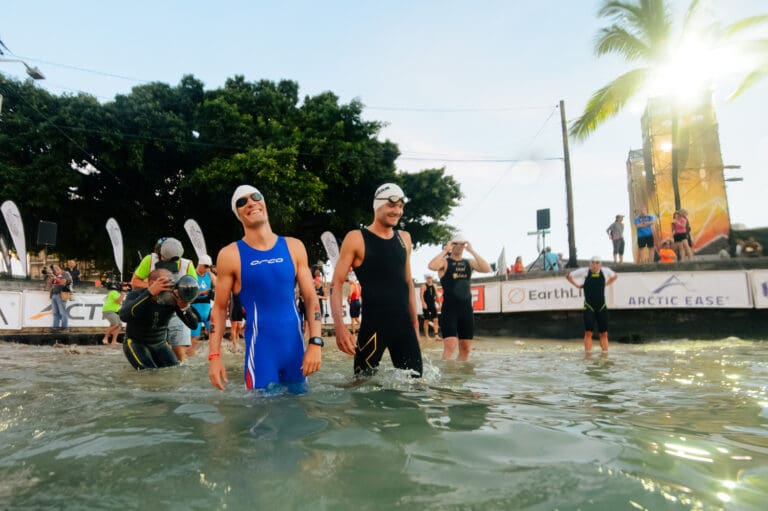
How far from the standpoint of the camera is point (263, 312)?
3.43 m

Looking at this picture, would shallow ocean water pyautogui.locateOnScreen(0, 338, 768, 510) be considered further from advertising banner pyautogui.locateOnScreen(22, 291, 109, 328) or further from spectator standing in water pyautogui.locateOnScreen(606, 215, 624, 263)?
spectator standing in water pyautogui.locateOnScreen(606, 215, 624, 263)

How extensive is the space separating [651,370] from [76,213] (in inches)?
1056

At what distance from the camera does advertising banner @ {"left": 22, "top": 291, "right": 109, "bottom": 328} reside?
43.5 feet

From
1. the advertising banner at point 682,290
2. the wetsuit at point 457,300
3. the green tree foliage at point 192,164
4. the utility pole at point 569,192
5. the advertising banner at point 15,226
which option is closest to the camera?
the wetsuit at point 457,300

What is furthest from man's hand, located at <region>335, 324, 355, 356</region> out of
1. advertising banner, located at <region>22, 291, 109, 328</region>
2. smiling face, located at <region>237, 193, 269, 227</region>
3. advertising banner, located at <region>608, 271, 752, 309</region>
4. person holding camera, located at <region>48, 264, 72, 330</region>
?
advertising banner, located at <region>608, 271, 752, 309</region>

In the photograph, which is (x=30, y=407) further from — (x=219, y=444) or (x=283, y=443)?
(x=283, y=443)

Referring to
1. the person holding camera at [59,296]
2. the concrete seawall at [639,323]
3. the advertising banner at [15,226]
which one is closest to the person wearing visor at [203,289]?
the concrete seawall at [639,323]

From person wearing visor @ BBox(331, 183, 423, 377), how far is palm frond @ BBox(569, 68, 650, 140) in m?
14.8

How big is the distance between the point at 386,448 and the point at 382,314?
72.7 inches

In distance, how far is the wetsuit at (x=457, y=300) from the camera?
7.50 meters

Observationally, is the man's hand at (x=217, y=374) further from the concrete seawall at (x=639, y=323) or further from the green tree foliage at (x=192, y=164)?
the green tree foliage at (x=192, y=164)

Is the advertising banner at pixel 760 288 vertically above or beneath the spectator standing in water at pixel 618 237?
beneath

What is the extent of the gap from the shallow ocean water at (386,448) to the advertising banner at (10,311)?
1097 cm

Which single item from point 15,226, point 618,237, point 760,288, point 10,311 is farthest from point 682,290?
point 15,226
